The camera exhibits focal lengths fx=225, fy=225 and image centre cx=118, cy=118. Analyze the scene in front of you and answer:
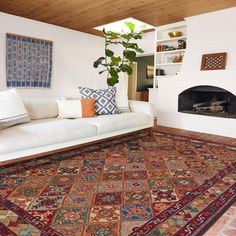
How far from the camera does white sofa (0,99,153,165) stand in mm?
2152

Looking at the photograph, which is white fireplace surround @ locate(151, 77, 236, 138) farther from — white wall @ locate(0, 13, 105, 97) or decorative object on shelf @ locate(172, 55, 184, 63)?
white wall @ locate(0, 13, 105, 97)

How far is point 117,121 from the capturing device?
3158 millimetres

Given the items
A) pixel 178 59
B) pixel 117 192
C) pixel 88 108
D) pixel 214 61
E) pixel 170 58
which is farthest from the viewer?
pixel 170 58

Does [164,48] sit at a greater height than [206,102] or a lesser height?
greater

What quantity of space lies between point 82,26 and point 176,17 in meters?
2.25

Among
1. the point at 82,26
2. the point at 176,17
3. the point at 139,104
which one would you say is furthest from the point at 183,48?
the point at 82,26

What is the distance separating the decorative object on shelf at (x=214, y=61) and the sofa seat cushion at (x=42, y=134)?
8.40 feet

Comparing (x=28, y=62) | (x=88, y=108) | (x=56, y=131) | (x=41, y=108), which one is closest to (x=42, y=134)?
(x=56, y=131)

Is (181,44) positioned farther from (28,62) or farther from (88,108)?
(28,62)

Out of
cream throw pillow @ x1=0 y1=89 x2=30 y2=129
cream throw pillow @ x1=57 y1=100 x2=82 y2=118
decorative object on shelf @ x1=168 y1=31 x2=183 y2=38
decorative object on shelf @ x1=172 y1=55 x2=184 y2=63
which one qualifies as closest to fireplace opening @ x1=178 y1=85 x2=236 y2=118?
decorative object on shelf @ x1=172 y1=55 x2=184 y2=63

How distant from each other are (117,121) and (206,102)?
2558 mm

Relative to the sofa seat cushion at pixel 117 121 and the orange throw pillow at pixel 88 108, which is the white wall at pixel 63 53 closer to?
the orange throw pillow at pixel 88 108

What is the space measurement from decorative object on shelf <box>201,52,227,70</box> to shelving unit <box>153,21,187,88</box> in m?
0.80

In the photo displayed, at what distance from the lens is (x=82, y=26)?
5.47 meters
